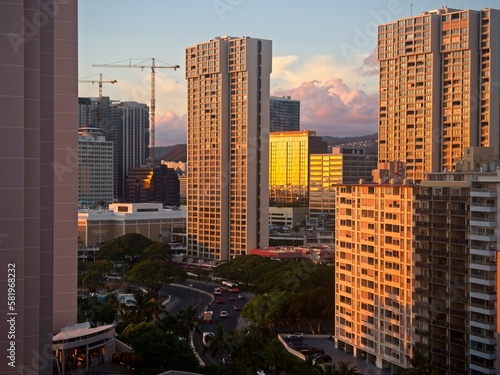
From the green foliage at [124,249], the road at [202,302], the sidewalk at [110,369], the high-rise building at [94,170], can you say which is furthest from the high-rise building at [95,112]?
the sidewalk at [110,369]

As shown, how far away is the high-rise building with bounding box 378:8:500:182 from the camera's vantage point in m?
39.0

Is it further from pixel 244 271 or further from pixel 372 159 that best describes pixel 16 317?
pixel 372 159

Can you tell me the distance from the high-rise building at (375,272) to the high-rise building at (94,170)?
174ft

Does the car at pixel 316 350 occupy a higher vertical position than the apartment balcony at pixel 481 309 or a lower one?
lower

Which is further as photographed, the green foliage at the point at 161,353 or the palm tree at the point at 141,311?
the palm tree at the point at 141,311

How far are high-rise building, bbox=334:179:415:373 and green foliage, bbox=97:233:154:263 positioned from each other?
2013 centimetres

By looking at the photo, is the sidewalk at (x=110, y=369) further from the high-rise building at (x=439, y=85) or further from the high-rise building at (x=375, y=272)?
the high-rise building at (x=439, y=85)

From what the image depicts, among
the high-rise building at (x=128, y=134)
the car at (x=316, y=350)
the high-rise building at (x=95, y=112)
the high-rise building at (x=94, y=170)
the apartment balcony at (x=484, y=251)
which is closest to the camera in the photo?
the apartment balcony at (x=484, y=251)

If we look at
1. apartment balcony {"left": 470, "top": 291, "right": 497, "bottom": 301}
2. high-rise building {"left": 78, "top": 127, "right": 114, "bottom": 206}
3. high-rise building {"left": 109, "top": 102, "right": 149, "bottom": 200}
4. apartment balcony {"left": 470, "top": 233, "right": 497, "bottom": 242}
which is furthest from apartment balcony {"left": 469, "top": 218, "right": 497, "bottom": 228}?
high-rise building {"left": 109, "top": 102, "right": 149, "bottom": 200}

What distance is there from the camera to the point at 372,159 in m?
68.9

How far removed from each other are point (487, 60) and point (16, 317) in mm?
34969

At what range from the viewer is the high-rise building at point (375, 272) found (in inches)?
798

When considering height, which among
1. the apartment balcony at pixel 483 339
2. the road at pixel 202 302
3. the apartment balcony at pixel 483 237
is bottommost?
the road at pixel 202 302

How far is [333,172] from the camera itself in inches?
2704
